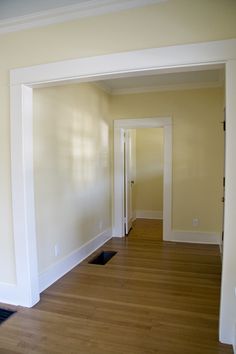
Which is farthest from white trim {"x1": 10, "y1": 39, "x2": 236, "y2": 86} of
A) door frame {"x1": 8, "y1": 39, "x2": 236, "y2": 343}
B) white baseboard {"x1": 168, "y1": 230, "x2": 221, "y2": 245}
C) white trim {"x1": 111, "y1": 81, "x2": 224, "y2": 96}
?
white baseboard {"x1": 168, "y1": 230, "x2": 221, "y2": 245}

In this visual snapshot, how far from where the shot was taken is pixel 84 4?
7.10 feet

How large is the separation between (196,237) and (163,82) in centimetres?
269

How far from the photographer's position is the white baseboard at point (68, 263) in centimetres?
301

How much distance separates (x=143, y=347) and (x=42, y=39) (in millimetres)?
2678

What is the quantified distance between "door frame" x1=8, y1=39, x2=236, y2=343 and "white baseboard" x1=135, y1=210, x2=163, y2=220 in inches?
170

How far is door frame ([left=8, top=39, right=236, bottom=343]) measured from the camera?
1.97m

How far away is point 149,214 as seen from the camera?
677 cm

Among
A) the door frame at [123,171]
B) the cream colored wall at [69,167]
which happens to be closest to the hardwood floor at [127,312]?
the cream colored wall at [69,167]

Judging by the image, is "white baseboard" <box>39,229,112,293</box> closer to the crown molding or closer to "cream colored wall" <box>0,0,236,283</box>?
"cream colored wall" <box>0,0,236,283</box>

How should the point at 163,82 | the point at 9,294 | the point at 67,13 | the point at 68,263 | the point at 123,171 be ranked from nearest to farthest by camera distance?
the point at 67,13 → the point at 9,294 → the point at 68,263 → the point at 163,82 → the point at 123,171

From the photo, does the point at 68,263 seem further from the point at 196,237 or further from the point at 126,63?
the point at 126,63

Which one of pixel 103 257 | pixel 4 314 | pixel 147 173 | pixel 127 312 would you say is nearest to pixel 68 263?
pixel 103 257

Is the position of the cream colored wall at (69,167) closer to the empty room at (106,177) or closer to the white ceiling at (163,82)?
the empty room at (106,177)

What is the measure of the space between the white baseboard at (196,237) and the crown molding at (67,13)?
12.0 ft
